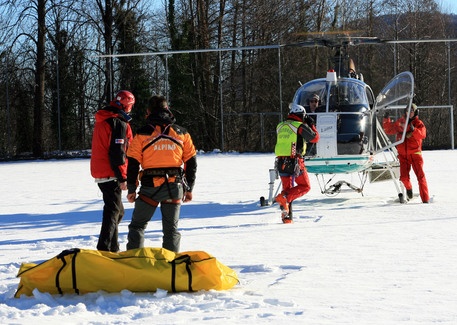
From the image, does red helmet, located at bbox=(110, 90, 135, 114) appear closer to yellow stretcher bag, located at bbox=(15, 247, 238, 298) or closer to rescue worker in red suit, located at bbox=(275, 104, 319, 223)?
Result: yellow stretcher bag, located at bbox=(15, 247, 238, 298)

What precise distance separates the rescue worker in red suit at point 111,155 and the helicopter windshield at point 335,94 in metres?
5.46

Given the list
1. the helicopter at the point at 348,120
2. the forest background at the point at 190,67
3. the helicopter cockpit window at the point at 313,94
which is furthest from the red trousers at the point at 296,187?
the forest background at the point at 190,67

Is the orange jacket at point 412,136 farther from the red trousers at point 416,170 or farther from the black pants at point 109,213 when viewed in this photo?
the black pants at point 109,213

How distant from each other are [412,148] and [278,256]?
5131 mm

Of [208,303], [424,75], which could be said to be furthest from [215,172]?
[424,75]

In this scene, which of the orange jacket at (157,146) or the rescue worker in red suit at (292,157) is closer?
the orange jacket at (157,146)

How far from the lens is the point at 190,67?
32906 mm

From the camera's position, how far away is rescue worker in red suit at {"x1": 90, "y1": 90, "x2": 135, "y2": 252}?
5824 mm

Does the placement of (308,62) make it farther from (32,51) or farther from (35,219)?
(35,219)

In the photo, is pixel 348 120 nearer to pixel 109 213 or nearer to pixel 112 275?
pixel 109 213

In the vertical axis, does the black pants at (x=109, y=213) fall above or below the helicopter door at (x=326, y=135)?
below

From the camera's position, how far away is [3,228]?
852cm

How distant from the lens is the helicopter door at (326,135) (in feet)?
33.1

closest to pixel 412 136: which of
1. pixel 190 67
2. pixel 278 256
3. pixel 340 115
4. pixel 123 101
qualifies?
pixel 340 115
